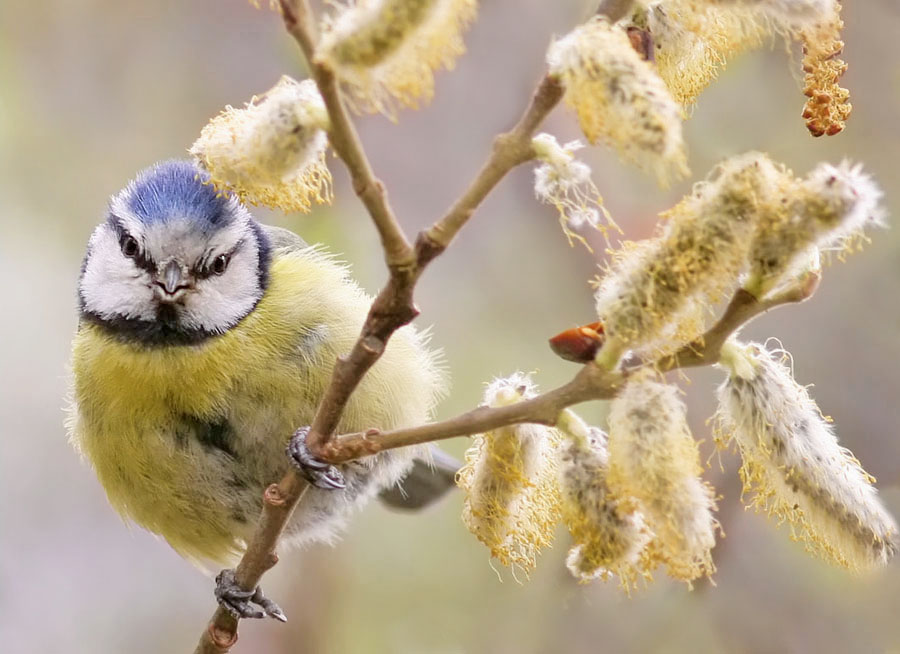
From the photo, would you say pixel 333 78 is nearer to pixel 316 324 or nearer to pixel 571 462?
pixel 571 462

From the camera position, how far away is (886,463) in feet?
8.06

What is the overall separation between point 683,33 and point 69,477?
2982 mm

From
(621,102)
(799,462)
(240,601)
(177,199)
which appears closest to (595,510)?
(799,462)

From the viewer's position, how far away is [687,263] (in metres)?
1.12

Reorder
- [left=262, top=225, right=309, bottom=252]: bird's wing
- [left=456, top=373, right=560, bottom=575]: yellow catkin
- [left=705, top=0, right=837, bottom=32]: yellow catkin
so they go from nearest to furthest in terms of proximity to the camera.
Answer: [left=705, top=0, right=837, bottom=32]: yellow catkin < [left=456, top=373, right=560, bottom=575]: yellow catkin < [left=262, top=225, right=309, bottom=252]: bird's wing

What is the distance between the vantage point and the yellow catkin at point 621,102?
3.32 feet

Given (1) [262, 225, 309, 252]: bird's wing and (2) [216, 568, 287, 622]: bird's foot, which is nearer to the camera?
(2) [216, 568, 287, 622]: bird's foot

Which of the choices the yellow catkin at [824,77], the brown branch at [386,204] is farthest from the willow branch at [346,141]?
the yellow catkin at [824,77]

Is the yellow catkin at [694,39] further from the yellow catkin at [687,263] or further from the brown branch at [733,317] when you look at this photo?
the brown branch at [733,317]

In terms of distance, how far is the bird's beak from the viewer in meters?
2.24

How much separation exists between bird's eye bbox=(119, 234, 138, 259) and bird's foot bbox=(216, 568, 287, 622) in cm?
73

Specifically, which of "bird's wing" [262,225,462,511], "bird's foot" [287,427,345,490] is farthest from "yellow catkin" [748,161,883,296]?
"bird's wing" [262,225,462,511]

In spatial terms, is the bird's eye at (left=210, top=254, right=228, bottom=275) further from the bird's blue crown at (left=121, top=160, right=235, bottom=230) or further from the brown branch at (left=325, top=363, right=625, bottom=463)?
the brown branch at (left=325, top=363, right=625, bottom=463)

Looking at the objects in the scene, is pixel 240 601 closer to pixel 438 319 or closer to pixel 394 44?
pixel 394 44
